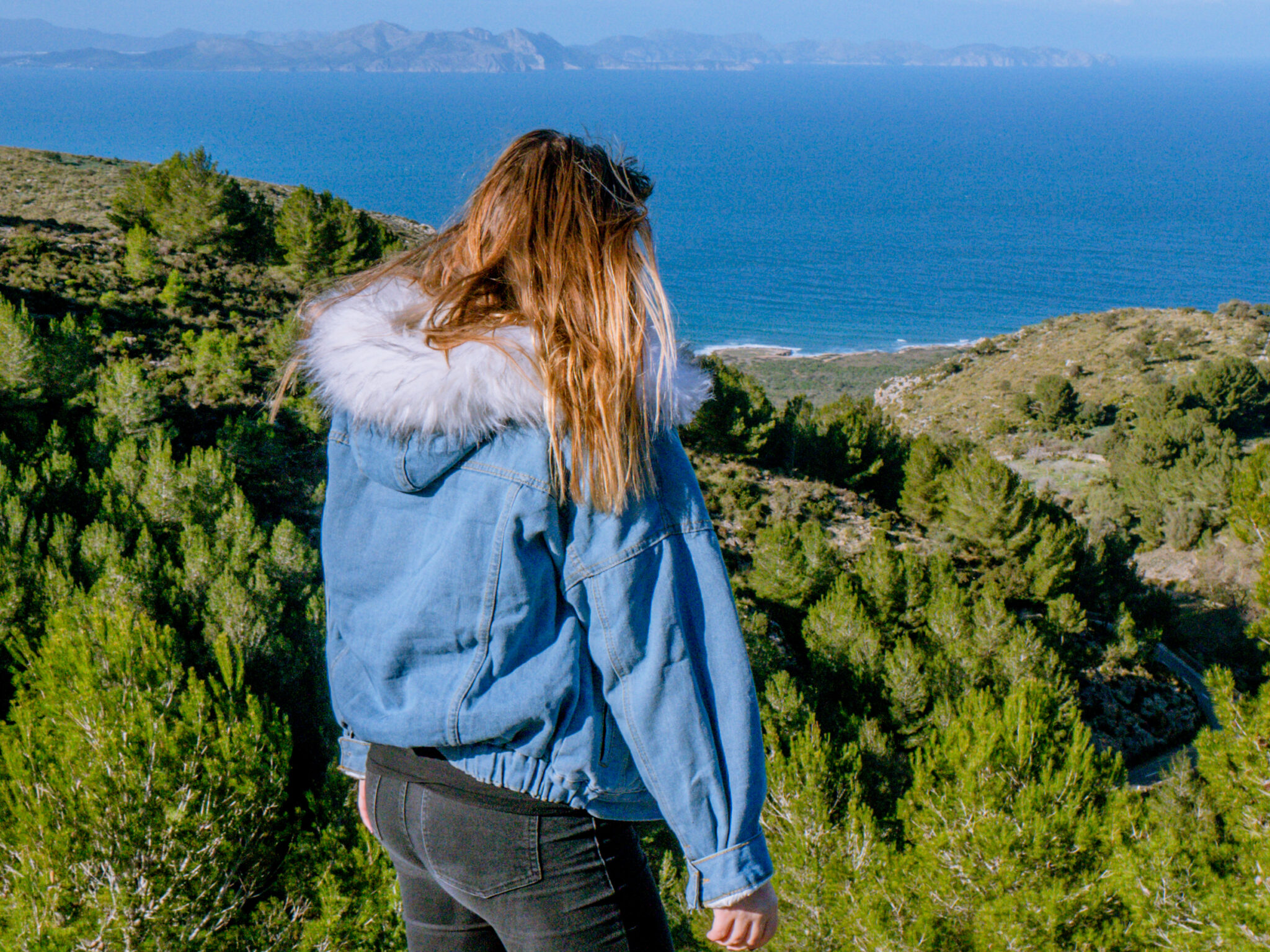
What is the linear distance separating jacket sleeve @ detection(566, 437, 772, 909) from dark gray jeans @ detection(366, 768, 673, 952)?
0.47ft

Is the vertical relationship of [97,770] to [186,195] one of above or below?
below

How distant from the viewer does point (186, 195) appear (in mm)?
23547

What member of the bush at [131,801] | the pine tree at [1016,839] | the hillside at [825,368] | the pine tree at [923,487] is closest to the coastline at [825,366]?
the hillside at [825,368]

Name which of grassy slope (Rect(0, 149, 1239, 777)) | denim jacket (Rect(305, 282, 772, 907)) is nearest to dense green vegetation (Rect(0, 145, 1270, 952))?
grassy slope (Rect(0, 149, 1239, 777))

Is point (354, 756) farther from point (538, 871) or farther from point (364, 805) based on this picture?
point (538, 871)

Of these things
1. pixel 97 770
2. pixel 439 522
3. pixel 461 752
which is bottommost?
pixel 97 770

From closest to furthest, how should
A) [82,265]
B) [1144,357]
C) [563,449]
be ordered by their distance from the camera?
[563,449] → [82,265] → [1144,357]

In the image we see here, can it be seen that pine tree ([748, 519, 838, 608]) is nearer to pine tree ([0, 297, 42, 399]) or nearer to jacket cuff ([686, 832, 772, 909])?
pine tree ([0, 297, 42, 399])

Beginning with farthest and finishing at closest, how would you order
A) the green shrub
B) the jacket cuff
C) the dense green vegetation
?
the green shrub, the dense green vegetation, the jacket cuff

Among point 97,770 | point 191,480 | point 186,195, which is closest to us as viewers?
point 97,770

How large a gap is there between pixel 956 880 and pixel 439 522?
20.8 ft

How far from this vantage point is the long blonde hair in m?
1.23

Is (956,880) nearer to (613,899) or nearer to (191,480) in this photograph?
(613,899)

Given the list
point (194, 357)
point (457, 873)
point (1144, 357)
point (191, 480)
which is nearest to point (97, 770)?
point (457, 873)
